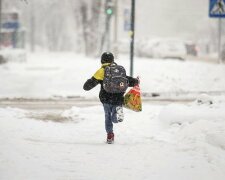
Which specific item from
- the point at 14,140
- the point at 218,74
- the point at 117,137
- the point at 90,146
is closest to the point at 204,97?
the point at 117,137

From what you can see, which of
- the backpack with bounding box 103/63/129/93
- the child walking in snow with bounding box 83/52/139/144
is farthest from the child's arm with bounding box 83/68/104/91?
the backpack with bounding box 103/63/129/93

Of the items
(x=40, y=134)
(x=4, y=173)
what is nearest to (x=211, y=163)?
A: (x=4, y=173)

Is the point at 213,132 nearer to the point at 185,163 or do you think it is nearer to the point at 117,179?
the point at 185,163

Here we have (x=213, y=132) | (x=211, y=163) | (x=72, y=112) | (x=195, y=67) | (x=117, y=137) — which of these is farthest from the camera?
→ (x=195, y=67)

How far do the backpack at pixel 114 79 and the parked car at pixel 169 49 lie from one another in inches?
910

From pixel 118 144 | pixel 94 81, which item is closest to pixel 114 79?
pixel 94 81

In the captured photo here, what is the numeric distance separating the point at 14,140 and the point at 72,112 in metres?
4.29

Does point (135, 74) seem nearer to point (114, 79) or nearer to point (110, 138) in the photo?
point (110, 138)

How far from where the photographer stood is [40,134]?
10875mm

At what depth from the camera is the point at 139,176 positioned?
25.2ft

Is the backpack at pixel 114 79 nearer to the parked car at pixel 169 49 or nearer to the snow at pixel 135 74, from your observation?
the snow at pixel 135 74

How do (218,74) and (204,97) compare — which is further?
(218,74)

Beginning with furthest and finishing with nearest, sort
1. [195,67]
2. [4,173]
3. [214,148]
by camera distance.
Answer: [195,67]
[214,148]
[4,173]

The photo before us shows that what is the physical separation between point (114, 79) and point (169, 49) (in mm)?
23738
